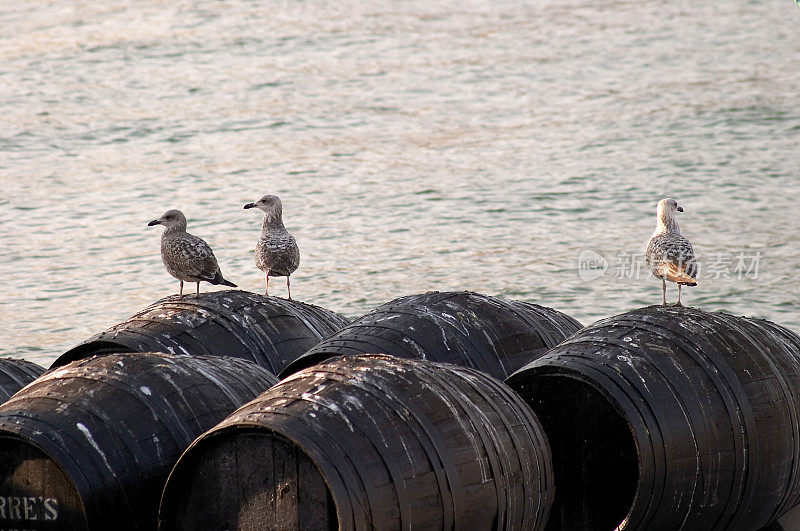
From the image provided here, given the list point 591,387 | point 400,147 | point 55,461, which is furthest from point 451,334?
point 400,147

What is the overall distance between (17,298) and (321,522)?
11.1m

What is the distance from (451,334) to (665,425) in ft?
5.46

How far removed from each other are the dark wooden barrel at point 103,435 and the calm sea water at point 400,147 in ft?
24.9

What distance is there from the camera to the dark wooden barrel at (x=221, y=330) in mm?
7699

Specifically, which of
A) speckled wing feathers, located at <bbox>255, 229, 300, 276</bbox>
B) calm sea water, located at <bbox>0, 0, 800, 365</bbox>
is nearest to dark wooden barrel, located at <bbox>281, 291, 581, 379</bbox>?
speckled wing feathers, located at <bbox>255, 229, 300, 276</bbox>

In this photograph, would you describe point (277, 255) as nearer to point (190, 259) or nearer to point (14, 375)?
point (190, 259)

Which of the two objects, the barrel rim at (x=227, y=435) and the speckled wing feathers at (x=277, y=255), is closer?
Answer: the barrel rim at (x=227, y=435)

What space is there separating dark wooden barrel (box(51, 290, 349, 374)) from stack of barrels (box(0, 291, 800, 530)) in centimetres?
2

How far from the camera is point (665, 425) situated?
6.56 metres

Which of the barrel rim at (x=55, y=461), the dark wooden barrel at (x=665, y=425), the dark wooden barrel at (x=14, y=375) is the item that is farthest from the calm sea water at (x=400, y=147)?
the barrel rim at (x=55, y=461)

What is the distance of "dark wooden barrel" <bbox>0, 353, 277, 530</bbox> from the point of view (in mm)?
5945

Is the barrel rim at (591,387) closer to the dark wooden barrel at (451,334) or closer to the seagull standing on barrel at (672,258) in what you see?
the dark wooden barrel at (451,334)

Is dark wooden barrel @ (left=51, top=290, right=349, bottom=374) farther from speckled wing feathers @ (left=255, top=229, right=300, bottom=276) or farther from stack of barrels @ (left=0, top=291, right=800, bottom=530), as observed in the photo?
speckled wing feathers @ (left=255, top=229, right=300, bottom=276)

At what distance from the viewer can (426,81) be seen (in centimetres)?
2525
